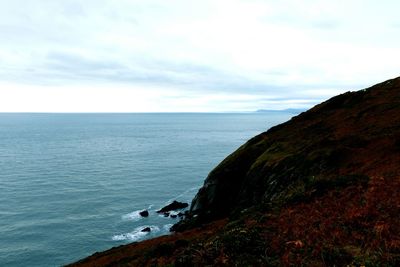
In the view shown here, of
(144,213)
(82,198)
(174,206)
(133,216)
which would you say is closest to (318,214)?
(144,213)

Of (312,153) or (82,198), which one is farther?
(82,198)

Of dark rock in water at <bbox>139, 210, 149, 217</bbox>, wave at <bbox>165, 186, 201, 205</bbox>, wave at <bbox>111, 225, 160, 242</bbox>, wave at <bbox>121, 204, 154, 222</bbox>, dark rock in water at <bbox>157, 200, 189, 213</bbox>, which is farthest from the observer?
wave at <bbox>165, 186, 201, 205</bbox>

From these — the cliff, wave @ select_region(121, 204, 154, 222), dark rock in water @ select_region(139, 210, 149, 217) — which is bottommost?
wave @ select_region(121, 204, 154, 222)

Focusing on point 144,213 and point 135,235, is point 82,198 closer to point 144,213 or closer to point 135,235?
point 144,213

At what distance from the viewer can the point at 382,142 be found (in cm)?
3994

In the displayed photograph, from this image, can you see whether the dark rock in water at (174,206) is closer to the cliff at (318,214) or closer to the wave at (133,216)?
the wave at (133,216)

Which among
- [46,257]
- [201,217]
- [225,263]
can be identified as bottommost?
[46,257]

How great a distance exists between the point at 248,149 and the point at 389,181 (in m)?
44.6

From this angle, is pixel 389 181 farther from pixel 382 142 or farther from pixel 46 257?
pixel 46 257

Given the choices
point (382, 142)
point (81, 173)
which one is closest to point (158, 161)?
point (81, 173)

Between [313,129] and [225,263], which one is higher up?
[313,129]

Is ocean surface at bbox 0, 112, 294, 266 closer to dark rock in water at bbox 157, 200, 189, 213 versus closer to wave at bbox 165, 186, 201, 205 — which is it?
wave at bbox 165, 186, 201, 205

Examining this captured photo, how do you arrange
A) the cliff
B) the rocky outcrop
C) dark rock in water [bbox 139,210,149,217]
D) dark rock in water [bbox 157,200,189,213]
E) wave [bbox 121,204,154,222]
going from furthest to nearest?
1. dark rock in water [bbox 157,200,189,213]
2. dark rock in water [bbox 139,210,149,217]
3. wave [bbox 121,204,154,222]
4. the rocky outcrop
5. the cliff

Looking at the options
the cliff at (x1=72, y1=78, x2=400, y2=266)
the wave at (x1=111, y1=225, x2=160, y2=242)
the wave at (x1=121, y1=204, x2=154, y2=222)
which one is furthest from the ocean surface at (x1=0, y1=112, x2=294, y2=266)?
the cliff at (x1=72, y1=78, x2=400, y2=266)
